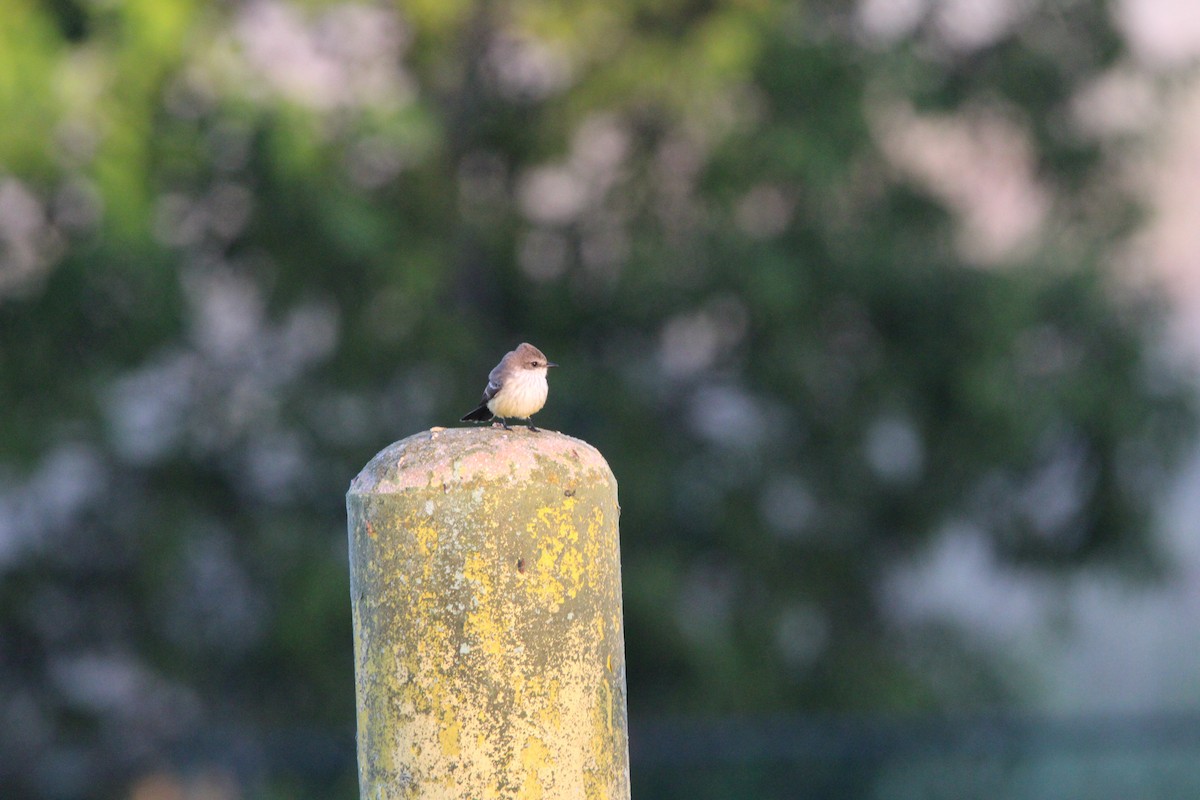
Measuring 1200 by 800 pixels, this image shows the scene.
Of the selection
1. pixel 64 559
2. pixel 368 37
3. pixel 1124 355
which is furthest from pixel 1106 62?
pixel 64 559

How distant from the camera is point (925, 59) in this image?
1550 centimetres

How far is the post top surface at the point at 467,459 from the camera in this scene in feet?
11.1

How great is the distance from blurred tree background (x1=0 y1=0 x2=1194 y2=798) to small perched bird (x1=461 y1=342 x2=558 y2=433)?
8.09 metres

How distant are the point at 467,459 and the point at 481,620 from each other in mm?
337

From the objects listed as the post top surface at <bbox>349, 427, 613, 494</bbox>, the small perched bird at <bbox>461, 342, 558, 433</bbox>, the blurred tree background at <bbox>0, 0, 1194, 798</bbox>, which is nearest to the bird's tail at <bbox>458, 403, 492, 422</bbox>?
the small perched bird at <bbox>461, 342, 558, 433</bbox>

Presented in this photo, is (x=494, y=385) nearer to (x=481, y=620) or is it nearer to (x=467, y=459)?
(x=467, y=459)

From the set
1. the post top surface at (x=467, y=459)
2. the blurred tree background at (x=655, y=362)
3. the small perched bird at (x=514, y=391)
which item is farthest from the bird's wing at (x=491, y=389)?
the blurred tree background at (x=655, y=362)

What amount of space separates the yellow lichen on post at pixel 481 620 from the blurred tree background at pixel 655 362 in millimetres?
9671

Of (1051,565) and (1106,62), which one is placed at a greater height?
(1106,62)

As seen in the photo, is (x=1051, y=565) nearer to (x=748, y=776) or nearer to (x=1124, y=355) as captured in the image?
(x=1124, y=355)

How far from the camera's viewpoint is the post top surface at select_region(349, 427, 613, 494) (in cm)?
337

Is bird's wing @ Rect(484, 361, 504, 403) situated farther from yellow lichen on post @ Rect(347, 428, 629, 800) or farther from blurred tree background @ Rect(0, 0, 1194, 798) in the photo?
blurred tree background @ Rect(0, 0, 1194, 798)

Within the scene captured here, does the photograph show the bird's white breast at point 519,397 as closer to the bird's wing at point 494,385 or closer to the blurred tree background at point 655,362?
the bird's wing at point 494,385

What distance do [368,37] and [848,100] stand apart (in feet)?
14.2
